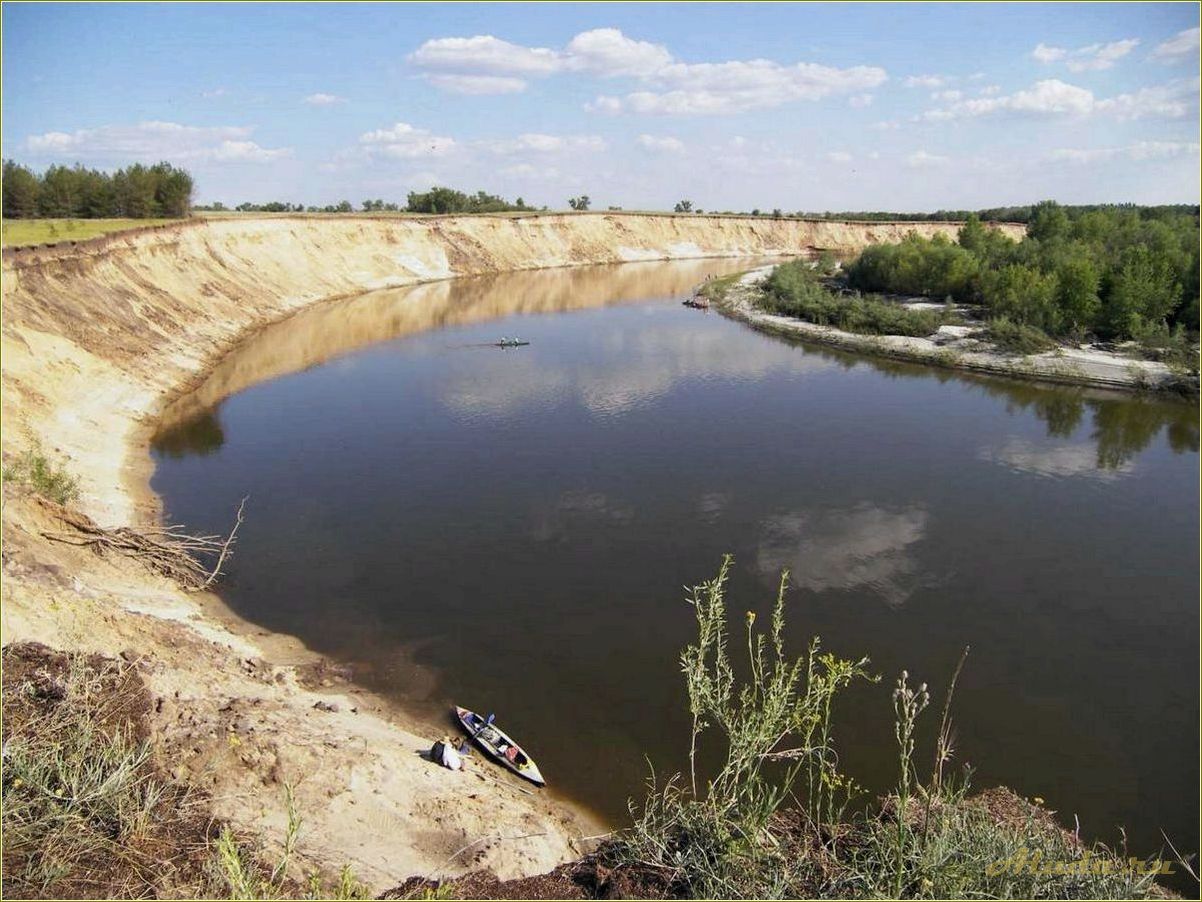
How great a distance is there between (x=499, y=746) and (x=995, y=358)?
4422 centimetres

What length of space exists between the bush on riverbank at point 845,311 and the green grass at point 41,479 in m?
51.1

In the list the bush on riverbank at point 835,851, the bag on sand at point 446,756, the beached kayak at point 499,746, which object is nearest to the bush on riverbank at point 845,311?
the beached kayak at point 499,746

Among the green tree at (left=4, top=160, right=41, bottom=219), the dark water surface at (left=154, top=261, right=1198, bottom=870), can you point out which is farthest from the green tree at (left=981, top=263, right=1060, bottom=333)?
the green tree at (left=4, top=160, right=41, bottom=219)

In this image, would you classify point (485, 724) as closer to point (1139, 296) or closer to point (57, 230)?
point (57, 230)

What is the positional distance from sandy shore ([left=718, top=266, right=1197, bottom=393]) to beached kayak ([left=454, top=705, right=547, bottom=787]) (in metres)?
41.8

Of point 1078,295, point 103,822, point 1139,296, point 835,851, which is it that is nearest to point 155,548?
point 103,822

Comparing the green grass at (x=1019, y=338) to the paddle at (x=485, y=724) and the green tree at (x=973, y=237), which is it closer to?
the green tree at (x=973, y=237)

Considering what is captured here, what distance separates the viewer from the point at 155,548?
759 inches

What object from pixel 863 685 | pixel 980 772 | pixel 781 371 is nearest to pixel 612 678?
pixel 863 685

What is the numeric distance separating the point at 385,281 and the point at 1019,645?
230 feet

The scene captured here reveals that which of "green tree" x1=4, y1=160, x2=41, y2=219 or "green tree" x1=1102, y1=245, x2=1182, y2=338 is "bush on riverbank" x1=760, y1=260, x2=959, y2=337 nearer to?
"green tree" x1=1102, y1=245, x2=1182, y2=338

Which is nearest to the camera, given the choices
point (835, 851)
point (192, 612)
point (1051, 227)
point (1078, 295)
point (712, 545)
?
point (835, 851)

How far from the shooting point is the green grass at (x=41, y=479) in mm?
19406

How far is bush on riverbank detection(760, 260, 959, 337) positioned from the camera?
178 feet
